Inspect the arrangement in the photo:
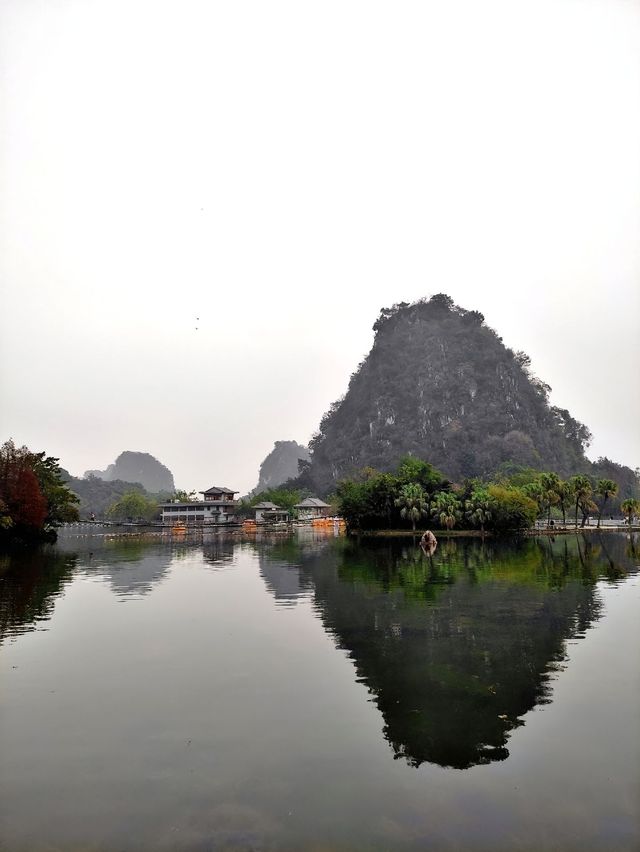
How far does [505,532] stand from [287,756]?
58476 millimetres

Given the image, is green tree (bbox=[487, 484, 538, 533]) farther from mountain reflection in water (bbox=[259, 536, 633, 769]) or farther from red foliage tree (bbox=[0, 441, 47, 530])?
red foliage tree (bbox=[0, 441, 47, 530])

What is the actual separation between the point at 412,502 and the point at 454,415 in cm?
10861

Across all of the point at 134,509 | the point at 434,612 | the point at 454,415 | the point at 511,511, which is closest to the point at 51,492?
the point at 511,511

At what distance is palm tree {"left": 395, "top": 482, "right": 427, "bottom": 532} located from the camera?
64688 millimetres

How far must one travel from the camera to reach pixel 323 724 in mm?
10203

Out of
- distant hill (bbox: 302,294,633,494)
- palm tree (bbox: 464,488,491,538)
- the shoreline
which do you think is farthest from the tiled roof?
palm tree (bbox: 464,488,491,538)

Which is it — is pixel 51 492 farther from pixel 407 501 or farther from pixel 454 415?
pixel 454 415

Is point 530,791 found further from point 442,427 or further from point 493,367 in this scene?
point 493,367

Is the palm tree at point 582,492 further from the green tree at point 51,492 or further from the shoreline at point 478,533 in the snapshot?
the green tree at point 51,492

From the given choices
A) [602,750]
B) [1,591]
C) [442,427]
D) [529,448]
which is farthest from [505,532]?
[442,427]

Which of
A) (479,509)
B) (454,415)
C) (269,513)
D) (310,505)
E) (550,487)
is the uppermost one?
(454,415)

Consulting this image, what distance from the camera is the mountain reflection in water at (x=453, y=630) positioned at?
1008cm

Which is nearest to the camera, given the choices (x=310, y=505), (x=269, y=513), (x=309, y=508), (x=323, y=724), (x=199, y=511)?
(x=323, y=724)

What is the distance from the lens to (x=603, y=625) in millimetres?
17766
